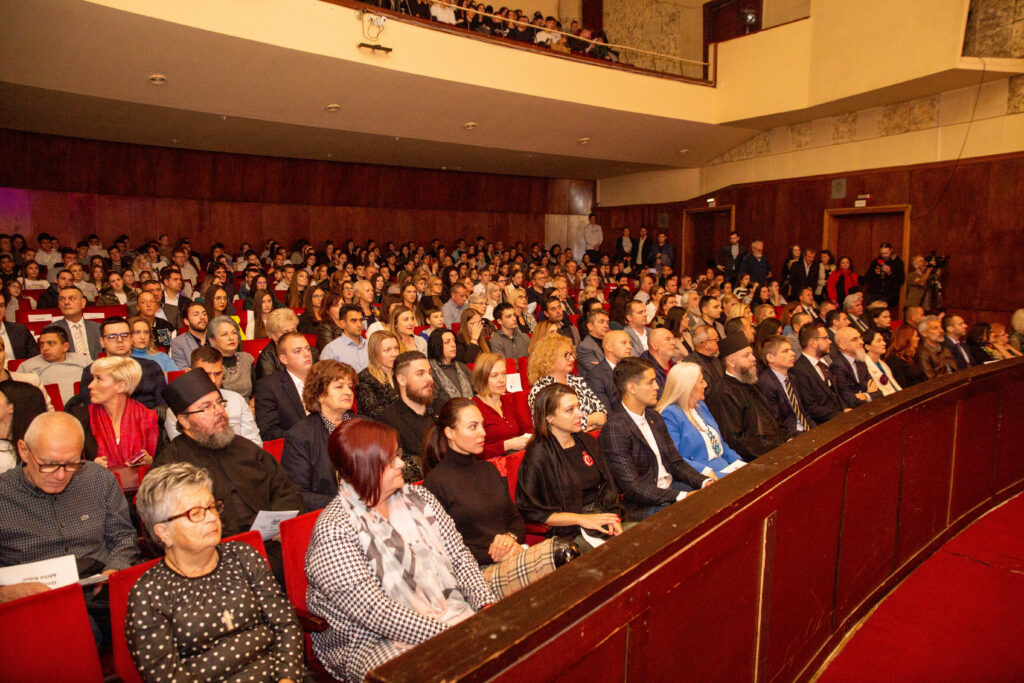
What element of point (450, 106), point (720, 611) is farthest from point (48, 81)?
point (720, 611)

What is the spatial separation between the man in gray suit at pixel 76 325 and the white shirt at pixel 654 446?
12.7 feet

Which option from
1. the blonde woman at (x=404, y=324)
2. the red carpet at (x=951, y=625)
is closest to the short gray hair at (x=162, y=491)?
the red carpet at (x=951, y=625)

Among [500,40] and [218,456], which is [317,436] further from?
[500,40]

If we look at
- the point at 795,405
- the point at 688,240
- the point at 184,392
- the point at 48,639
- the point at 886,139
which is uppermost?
the point at 886,139

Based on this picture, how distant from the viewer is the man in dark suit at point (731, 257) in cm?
1136

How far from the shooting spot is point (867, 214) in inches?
406

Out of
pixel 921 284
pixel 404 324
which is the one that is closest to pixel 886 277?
pixel 921 284

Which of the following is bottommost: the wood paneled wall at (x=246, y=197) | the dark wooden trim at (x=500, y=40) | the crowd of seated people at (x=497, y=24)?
the wood paneled wall at (x=246, y=197)

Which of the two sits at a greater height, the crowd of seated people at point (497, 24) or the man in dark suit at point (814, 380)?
the crowd of seated people at point (497, 24)

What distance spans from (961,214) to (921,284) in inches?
44.3

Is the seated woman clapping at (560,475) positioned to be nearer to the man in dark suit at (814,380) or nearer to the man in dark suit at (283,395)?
the man in dark suit at (283,395)

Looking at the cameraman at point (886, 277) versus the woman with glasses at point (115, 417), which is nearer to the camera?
the woman with glasses at point (115, 417)

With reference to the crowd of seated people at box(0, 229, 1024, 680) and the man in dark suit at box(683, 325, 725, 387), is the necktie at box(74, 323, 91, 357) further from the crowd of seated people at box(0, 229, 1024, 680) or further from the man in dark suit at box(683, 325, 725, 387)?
the man in dark suit at box(683, 325, 725, 387)

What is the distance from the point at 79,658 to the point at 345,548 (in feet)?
2.34
